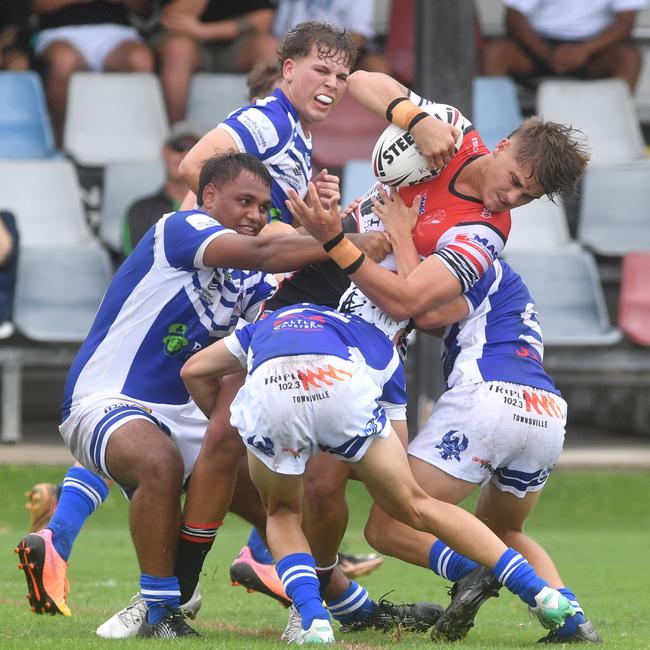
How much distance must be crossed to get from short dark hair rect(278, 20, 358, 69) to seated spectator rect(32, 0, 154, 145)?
696 cm

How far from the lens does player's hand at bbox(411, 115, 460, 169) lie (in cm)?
546

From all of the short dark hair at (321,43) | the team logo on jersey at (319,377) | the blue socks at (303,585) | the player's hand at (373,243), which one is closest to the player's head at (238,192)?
the player's hand at (373,243)

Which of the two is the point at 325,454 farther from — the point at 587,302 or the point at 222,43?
the point at 222,43

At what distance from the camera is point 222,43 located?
13.7 m

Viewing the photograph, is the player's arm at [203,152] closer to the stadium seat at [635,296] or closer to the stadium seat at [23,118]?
the stadium seat at [635,296]

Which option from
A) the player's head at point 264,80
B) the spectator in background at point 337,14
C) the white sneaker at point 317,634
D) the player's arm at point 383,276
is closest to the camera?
the white sneaker at point 317,634

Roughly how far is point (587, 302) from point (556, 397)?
6.57 m

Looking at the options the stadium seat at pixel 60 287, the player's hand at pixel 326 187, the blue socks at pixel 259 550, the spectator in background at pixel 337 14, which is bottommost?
the stadium seat at pixel 60 287

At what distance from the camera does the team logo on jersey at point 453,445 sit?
548 cm

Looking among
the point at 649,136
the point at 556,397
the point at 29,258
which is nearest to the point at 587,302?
the point at 649,136

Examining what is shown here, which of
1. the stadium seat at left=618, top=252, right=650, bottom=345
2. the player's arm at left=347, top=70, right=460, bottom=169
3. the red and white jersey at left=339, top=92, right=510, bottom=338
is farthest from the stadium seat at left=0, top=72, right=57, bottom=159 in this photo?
the red and white jersey at left=339, top=92, right=510, bottom=338

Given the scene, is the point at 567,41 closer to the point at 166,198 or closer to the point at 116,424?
the point at 166,198

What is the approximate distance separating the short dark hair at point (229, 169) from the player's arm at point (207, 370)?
688 millimetres

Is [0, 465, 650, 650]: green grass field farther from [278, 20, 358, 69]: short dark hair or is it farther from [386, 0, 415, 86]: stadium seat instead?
[386, 0, 415, 86]: stadium seat
